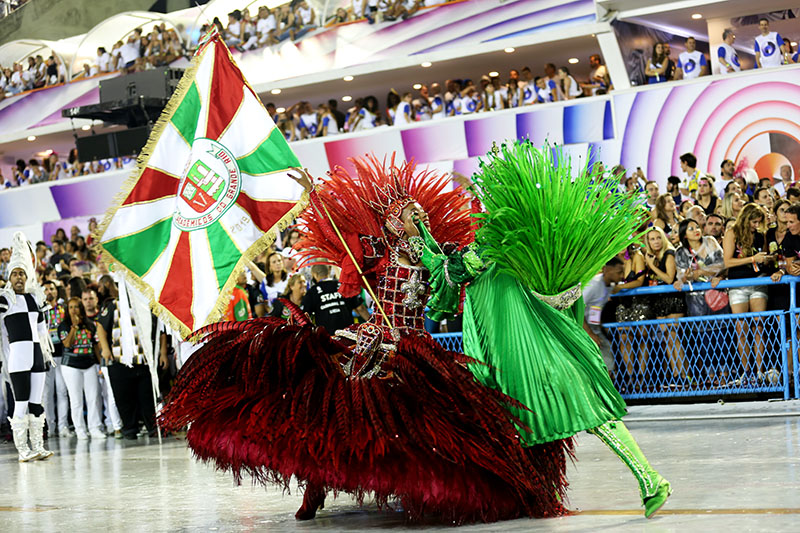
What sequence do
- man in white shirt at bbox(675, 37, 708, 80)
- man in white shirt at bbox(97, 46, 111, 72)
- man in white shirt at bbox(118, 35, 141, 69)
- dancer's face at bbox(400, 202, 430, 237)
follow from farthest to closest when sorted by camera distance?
man in white shirt at bbox(97, 46, 111, 72), man in white shirt at bbox(118, 35, 141, 69), man in white shirt at bbox(675, 37, 708, 80), dancer's face at bbox(400, 202, 430, 237)

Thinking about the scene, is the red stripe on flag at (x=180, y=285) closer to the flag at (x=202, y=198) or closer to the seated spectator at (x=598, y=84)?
the flag at (x=202, y=198)

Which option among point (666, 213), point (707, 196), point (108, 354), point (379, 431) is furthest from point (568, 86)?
point (379, 431)

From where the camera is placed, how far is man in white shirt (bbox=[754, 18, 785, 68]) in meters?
14.5

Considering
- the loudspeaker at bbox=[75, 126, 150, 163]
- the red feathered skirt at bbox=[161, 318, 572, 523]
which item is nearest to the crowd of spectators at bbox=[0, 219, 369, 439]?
the loudspeaker at bbox=[75, 126, 150, 163]

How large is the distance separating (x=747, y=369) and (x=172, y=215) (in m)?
5.17

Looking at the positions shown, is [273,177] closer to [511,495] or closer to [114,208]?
[114,208]

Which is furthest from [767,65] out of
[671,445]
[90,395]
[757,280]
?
[90,395]

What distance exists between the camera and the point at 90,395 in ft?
38.0

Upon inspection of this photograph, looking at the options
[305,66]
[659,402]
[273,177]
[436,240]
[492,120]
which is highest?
[305,66]

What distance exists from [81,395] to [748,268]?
7.48m

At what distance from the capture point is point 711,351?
9.04m

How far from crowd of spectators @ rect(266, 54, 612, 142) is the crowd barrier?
817 cm

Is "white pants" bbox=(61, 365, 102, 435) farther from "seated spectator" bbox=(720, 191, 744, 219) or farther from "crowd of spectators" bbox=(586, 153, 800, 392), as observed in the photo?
"seated spectator" bbox=(720, 191, 744, 219)

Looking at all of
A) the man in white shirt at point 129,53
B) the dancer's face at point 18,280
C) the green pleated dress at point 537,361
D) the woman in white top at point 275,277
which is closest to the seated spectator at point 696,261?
the woman in white top at point 275,277
